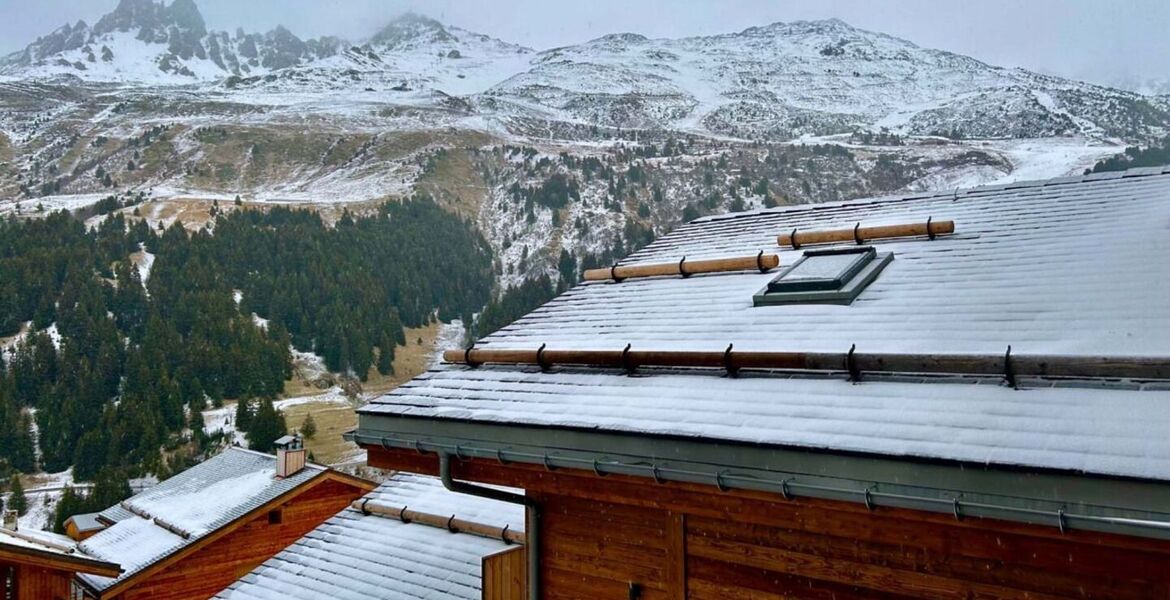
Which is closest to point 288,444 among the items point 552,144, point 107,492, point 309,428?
point 107,492

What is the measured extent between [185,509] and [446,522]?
16242 millimetres

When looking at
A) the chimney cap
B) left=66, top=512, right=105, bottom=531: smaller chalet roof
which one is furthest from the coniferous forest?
the chimney cap

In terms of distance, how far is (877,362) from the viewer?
482 cm

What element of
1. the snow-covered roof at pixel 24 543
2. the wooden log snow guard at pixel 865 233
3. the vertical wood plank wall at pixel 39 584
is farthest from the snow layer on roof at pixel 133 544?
the wooden log snow guard at pixel 865 233

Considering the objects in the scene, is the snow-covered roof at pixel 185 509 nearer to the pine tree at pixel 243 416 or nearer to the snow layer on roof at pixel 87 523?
the snow layer on roof at pixel 87 523

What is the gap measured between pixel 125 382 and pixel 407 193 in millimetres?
53432

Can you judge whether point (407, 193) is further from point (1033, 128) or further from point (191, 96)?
point (1033, 128)

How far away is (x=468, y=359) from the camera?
7215 mm

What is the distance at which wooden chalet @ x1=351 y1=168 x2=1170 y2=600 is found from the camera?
3572 mm

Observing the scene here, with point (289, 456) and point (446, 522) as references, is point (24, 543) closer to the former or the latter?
point (289, 456)

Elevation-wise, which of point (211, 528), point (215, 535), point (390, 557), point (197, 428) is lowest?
point (197, 428)

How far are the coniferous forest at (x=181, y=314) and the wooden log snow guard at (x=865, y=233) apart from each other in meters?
43.9

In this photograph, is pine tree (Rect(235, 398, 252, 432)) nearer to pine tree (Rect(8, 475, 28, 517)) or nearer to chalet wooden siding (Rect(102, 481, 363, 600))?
pine tree (Rect(8, 475, 28, 517))

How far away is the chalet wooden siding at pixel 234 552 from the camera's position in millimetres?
19484
